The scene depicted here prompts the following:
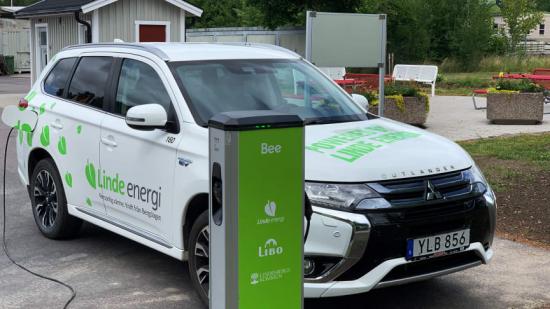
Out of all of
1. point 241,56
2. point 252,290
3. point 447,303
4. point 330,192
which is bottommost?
point 447,303

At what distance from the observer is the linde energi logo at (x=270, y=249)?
3.50 meters

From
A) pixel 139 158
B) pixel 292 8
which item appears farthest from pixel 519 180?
pixel 292 8

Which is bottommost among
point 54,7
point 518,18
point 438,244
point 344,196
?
point 438,244

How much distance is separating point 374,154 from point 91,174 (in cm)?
251

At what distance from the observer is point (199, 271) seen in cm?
492

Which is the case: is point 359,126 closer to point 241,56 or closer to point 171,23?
point 241,56

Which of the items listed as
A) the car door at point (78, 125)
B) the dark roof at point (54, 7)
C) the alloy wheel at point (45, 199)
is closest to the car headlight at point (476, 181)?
the car door at point (78, 125)

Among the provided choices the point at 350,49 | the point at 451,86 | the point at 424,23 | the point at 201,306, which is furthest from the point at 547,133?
the point at 424,23

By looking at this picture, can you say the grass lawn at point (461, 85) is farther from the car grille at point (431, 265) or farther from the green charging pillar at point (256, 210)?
the green charging pillar at point (256, 210)

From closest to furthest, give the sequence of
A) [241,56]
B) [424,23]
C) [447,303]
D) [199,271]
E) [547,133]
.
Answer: [199,271] < [447,303] < [241,56] < [547,133] < [424,23]

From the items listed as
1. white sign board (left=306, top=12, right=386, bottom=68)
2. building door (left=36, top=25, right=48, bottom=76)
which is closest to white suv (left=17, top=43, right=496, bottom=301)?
white sign board (left=306, top=12, right=386, bottom=68)

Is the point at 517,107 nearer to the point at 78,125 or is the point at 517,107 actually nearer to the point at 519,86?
the point at 519,86

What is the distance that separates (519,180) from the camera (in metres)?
8.90

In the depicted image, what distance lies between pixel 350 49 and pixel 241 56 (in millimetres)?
4485
